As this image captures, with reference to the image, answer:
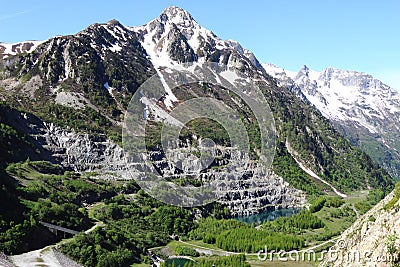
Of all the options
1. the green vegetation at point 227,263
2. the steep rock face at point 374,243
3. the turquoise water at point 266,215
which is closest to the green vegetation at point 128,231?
the green vegetation at point 227,263

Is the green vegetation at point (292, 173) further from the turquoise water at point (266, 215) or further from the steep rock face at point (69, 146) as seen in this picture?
the steep rock face at point (69, 146)

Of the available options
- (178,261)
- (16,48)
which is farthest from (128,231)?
(16,48)

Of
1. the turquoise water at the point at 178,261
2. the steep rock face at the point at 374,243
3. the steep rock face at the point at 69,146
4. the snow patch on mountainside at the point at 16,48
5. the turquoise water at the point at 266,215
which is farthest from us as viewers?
the snow patch on mountainside at the point at 16,48

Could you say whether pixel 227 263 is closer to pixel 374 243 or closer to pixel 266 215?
pixel 374 243

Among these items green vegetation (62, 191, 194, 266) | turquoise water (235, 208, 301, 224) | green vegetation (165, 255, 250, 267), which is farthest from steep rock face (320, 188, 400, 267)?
turquoise water (235, 208, 301, 224)

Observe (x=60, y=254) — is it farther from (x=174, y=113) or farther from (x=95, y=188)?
(x=174, y=113)
